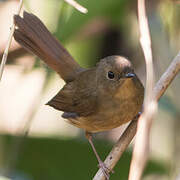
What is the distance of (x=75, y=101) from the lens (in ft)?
12.0

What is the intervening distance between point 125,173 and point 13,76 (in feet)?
6.19

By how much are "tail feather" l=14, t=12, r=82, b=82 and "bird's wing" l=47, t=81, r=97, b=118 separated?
A: 0.20 meters

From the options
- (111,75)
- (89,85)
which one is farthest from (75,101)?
(111,75)

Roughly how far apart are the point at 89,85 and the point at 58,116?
4.69 ft

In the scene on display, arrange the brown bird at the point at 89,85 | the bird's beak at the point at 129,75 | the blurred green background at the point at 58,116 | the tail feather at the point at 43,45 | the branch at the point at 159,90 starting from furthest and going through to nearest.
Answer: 1. the blurred green background at the point at 58,116
2. the tail feather at the point at 43,45
3. the brown bird at the point at 89,85
4. the bird's beak at the point at 129,75
5. the branch at the point at 159,90

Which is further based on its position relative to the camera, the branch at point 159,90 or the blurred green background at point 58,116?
the blurred green background at point 58,116

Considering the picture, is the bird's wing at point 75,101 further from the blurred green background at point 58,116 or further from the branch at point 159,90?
the branch at point 159,90

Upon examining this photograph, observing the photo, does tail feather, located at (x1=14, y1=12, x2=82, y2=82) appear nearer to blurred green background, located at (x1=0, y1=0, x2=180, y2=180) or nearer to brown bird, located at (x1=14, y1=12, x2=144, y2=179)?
brown bird, located at (x1=14, y1=12, x2=144, y2=179)

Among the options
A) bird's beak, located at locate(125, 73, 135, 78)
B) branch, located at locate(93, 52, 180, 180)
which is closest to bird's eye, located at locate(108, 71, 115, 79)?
bird's beak, located at locate(125, 73, 135, 78)

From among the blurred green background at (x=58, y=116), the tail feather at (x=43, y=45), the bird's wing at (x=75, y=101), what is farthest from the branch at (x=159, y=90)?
the tail feather at (x=43, y=45)

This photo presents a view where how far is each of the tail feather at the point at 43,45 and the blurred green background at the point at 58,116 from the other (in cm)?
11

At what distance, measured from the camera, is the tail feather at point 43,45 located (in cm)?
344

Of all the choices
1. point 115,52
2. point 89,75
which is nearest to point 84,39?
point 115,52

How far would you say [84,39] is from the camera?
4.72m
